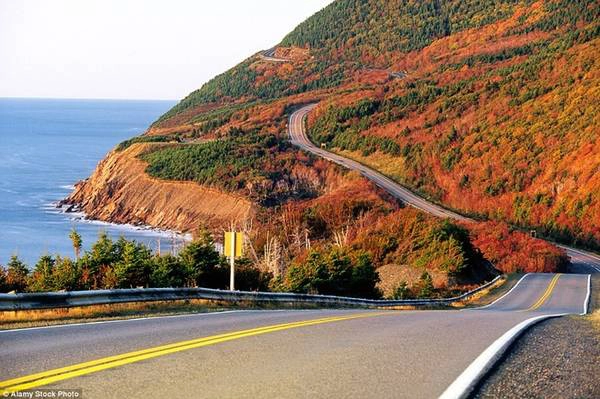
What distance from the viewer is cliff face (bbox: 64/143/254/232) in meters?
77.9

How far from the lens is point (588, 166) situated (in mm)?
73125

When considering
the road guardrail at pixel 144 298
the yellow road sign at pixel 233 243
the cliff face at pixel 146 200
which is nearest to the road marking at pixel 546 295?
the road guardrail at pixel 144 298

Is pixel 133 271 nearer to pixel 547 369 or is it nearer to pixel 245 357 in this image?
pixel 245 357

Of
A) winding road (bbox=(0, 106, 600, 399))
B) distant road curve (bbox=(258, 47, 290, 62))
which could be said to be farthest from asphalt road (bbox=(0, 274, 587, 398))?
distant road curve (bbox=(258, 47, 290, 62))

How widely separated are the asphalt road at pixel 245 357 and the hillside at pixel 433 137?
26.5m

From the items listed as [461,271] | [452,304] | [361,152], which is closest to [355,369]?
[452,304]

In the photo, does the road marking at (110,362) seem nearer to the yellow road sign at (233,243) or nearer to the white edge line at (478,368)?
the white edge line at (478,368)

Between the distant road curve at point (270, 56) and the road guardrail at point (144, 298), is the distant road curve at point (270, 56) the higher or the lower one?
the higher one

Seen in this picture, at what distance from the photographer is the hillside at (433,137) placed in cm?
6406

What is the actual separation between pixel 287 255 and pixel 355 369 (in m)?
46.6

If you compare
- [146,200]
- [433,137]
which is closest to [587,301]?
[146,200]

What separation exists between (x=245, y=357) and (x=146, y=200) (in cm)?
7923

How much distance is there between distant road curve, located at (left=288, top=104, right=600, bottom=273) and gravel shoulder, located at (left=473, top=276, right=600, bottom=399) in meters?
47.9

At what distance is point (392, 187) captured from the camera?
83.6 meters
